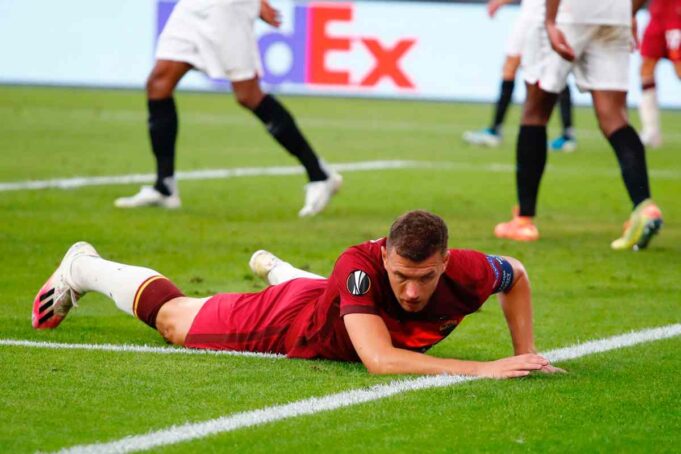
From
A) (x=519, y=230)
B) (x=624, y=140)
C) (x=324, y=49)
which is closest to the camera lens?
(x=624, y=140)

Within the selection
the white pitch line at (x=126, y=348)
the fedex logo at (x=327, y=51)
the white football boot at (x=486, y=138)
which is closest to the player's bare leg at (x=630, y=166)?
the white pitch line at (x=126, y=348)

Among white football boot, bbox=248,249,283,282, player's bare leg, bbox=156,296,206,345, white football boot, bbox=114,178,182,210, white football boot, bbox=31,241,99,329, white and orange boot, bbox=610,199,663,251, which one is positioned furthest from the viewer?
white football boot, bbox=114,178,182,210

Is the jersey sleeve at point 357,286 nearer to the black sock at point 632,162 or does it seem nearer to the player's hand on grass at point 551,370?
the player's hand on grass at point 551,370

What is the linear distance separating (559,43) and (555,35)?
7 cm

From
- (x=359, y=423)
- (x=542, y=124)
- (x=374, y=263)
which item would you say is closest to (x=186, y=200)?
(x=542, y=124)

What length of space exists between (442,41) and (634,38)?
1801 centimetres

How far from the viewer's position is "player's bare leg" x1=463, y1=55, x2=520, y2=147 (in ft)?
53.6

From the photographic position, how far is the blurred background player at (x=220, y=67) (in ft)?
34.7

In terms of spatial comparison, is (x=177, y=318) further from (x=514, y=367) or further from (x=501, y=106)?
(x=501, y=106)

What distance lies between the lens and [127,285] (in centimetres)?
626

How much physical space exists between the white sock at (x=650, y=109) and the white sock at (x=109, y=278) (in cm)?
1160

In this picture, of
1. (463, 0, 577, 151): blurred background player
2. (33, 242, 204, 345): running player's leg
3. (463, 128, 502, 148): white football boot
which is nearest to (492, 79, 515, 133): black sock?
(463, 0, 577, 151): blurred background player

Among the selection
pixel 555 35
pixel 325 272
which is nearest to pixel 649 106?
pixel 555 35

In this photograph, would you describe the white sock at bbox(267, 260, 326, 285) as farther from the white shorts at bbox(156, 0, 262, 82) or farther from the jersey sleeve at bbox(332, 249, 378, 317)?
the white shorts at bbox(156, 0, 262, 82)
